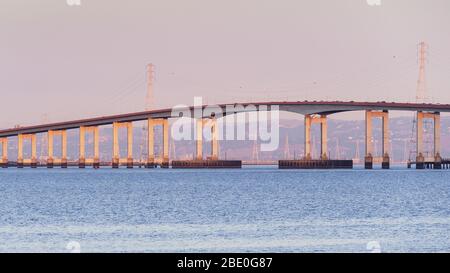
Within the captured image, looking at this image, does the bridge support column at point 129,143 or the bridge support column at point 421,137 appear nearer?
the bridge support column at point 421,137

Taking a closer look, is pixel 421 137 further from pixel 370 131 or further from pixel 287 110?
pixel 287 110

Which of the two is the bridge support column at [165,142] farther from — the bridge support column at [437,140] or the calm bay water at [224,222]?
the calm bay water at [224,222]

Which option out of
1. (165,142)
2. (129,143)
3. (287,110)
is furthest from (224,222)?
(129,143)

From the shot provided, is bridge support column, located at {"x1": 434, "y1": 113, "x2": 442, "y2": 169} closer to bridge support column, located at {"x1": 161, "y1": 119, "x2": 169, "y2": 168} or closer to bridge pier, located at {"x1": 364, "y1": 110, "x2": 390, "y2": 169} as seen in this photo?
bridge pier, located at {"x1": 364, "y1": 110, "x2": 390, "y2": 169}

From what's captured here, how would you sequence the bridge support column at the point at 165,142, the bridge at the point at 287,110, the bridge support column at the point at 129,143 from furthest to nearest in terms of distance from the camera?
the bridge support column at the point at 129,143
the bridge support column at the point at 165,142
the bridge at the point at 287,110

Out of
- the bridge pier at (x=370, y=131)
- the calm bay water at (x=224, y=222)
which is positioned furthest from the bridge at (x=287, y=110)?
the calm bay water at (x=224, y=222)

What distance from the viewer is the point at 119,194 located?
71.0 metres

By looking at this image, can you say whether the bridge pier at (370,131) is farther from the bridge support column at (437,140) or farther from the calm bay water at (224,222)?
the calm bay water at (224,222)

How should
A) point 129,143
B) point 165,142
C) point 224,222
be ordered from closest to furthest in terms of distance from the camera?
point 224,222 → point 165,142 → point 129,143

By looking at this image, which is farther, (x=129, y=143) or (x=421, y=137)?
(x=129, y=143)

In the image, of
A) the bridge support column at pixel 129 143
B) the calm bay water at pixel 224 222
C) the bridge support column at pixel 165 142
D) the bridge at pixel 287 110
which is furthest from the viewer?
the bridge support column at pixel 129 143

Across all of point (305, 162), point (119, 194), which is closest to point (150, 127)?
point (305, 162)

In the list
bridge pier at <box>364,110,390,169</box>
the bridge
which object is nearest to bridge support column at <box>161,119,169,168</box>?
the bridge

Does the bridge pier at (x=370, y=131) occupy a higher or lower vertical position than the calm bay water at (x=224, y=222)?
higher
